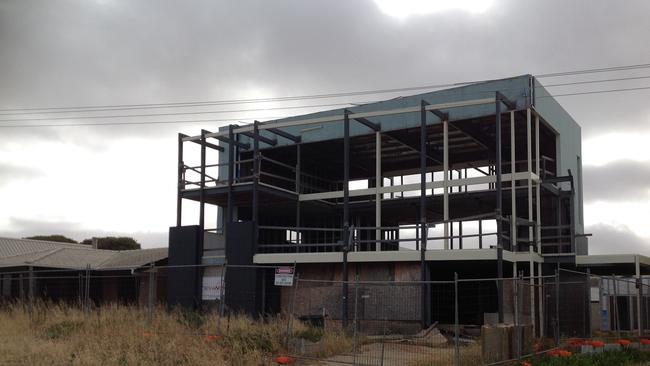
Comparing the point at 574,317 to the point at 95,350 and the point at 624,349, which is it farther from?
the point at 95,350

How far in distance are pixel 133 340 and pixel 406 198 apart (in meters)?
16.4

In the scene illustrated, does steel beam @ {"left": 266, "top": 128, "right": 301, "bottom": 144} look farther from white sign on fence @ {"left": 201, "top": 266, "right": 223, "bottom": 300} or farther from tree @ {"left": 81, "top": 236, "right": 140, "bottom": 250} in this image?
tree @ {"left": 81, "top": 236, "right": 140, "bottom": 250}

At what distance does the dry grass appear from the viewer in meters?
14.1

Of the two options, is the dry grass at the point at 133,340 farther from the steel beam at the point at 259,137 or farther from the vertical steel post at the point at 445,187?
the steel beam at the point at 259,137

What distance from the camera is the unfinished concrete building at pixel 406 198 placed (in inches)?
948

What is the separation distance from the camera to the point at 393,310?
76.0 feet

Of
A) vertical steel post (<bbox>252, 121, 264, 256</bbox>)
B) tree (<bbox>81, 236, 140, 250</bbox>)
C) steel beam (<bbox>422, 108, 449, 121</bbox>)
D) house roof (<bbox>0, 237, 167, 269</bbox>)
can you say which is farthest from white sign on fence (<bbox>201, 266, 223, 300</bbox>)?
tree (<bbox>81, 236, 140, 250</bbox>)

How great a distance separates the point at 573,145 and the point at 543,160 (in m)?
3.83

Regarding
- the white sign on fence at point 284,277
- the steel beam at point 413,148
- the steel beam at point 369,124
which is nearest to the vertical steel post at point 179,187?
the steel beam at point 369,124

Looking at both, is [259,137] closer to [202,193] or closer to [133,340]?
[202,193]

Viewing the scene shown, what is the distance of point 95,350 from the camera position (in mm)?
14828

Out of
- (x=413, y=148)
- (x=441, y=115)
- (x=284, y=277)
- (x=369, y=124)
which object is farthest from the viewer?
(x=413, y=148)

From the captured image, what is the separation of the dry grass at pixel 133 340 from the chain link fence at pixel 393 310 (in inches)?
13.2

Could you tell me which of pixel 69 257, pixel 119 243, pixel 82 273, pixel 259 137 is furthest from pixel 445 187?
pixel 119 243
